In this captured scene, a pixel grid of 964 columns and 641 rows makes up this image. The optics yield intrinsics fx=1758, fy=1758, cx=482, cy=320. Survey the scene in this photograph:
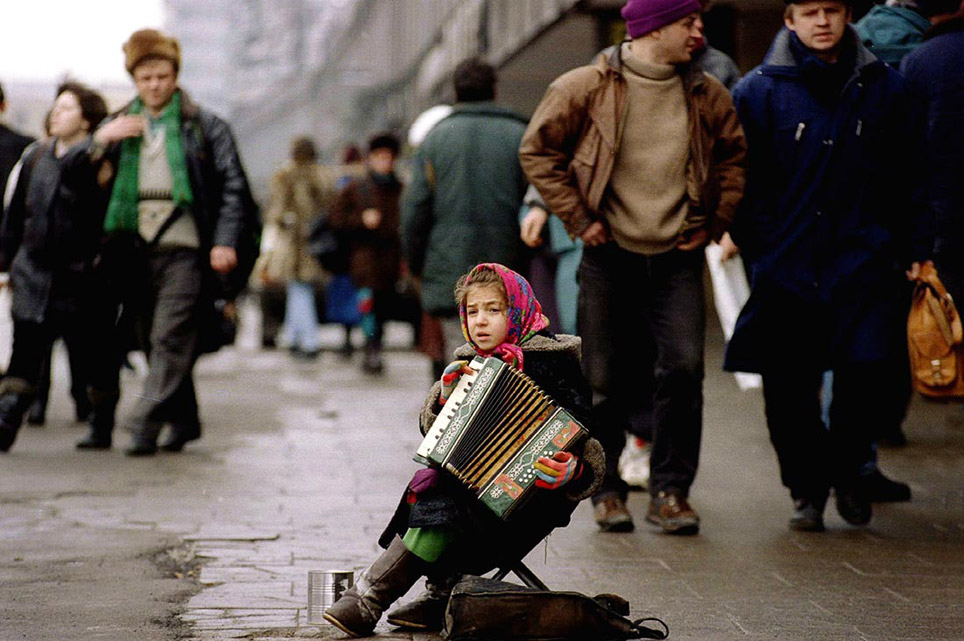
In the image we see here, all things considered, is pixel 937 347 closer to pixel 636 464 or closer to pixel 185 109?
pixel 636 464

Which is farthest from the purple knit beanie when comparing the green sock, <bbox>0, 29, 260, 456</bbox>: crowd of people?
<bbox>0, 29, 260, 456</bbox>: crowd of people

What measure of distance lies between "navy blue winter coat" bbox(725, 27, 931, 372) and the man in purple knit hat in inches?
8.2

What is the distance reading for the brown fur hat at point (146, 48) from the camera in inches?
347

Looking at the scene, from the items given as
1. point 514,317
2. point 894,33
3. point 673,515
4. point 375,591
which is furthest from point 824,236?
point 375,591

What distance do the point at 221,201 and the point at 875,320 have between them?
3.81m

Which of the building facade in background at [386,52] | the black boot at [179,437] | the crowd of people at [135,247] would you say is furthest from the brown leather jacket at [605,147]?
the building facade in background at [386,52]

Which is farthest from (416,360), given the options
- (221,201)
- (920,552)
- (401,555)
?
(401,555)

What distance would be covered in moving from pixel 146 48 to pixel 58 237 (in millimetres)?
1129

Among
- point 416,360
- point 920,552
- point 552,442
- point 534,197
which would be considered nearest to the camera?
point 552,442

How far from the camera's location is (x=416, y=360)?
1762 cm

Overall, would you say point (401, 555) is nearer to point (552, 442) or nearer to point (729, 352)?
point (552, 442)

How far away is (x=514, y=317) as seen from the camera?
466 cm

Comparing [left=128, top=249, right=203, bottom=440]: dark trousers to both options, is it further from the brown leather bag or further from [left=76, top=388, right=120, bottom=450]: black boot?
the brown leather bag

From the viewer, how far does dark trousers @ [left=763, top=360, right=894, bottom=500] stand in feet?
21.4
